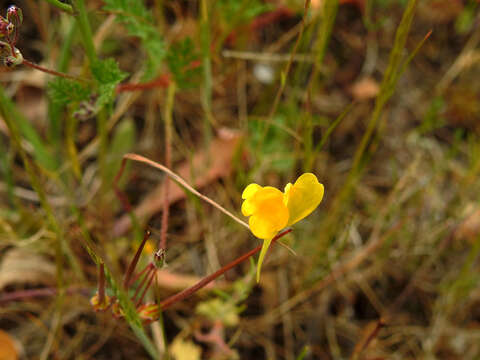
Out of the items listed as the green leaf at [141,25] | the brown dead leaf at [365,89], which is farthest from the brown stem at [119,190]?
the brown dead leaf at [365,89]

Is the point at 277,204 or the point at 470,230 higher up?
the point at 277,204

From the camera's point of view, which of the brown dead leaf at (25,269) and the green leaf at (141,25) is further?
the brown dead leaf at (25,269)

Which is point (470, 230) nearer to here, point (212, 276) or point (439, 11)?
point (439, 11)

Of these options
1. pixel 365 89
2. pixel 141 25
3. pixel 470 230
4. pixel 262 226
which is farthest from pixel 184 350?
pixel 365 89

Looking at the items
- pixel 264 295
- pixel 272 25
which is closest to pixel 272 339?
pixel 264 295

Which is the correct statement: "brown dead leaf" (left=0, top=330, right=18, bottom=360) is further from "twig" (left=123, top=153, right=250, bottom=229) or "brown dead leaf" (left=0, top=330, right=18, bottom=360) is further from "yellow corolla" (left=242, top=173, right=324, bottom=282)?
"yellow corolla" (left=242, top=173, right=324, bottom=282)

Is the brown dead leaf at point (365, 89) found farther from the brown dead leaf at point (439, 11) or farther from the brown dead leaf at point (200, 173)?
the brown dead leaf at point (200, 173)
